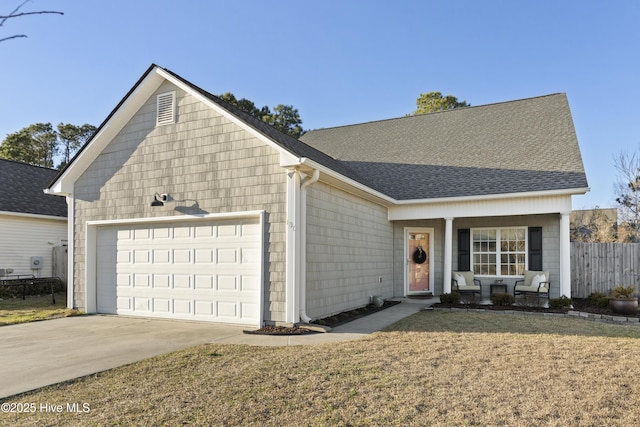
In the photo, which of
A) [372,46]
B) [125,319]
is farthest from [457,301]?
[372,46]

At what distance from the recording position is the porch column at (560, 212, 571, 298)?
414 inches

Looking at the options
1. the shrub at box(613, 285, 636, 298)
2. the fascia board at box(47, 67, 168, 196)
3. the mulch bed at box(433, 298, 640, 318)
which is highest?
the fascia board at box(47, 67, 168, 196)

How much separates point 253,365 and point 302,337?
1.91 meters

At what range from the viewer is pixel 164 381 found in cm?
472

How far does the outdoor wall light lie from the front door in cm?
730

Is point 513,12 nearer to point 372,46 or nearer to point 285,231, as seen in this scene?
point 372,46

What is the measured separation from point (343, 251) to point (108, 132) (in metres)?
6.14

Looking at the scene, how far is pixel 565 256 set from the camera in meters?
10.6

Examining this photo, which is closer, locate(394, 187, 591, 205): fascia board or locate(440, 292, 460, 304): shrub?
locate(394, 187, 591, 205): fascia board

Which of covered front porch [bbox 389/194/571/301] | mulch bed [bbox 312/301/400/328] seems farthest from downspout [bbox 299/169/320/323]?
covered front porch [bbox 389/194/571/301]

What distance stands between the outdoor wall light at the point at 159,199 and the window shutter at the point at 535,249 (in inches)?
380

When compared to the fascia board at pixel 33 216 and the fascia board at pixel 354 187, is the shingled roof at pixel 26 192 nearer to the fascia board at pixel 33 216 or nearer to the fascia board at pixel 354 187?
the fascia board at pixel 33 216

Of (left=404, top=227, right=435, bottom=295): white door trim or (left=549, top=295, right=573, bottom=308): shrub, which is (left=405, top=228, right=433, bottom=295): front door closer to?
(left=404, top=227, right=435, bottom=295): white door trim

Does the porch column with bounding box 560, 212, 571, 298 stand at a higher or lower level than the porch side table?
higher
